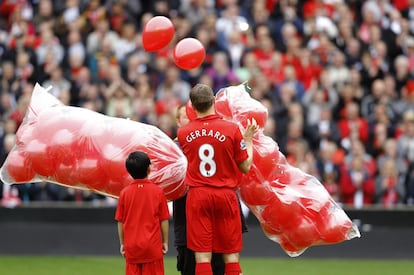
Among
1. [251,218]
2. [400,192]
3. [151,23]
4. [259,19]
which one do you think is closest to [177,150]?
[151,23]

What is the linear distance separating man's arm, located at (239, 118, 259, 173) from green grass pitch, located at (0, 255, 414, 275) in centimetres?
480

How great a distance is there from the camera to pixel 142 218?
377 inches

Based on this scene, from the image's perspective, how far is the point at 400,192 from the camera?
1683cm

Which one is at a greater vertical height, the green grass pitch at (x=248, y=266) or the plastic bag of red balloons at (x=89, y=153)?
the plastic bag of red balloons at (x=89, y=153)

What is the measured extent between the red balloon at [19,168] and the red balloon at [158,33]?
5.49ft

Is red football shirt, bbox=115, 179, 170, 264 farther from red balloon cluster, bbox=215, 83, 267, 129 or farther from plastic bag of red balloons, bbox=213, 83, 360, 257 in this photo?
red balloon cluster, bbox=215, 83, 267, 129

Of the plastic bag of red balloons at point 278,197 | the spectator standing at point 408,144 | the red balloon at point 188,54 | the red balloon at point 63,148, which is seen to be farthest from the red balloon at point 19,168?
the spectator standing at point 408,144

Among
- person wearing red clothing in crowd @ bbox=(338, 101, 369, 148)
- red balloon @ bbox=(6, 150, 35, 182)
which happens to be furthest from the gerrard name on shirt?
person wearing red clothing in crowd @ bbox=(338, 101, 369, 148)

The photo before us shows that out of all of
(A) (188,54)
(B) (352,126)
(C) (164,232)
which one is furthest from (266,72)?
(C) (164,232)

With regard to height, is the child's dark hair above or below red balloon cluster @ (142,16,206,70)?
below

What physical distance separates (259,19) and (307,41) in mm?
908

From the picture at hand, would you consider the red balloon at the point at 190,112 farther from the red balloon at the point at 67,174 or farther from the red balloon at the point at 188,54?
the red balloon at the point at 67,174

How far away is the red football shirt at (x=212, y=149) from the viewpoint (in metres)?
9.70

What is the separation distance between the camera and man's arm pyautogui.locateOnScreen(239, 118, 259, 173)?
9727mm
